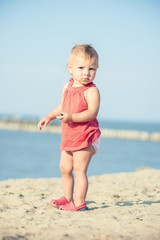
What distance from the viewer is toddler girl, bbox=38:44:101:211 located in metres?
3.40

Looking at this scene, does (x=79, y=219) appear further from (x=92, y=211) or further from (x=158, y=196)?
(x=158, y=196)

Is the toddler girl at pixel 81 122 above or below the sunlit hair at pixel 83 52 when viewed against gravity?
below

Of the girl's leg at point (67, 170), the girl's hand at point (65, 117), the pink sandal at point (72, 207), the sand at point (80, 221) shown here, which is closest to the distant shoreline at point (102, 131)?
the sand at point (80, 221)

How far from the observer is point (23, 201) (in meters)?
3.98

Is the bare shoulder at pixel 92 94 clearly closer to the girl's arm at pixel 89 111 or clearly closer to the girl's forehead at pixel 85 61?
the girl's arm at pixel 89 111

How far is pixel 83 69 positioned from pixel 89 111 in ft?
1.44

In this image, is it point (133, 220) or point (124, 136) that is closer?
point (133, 220)

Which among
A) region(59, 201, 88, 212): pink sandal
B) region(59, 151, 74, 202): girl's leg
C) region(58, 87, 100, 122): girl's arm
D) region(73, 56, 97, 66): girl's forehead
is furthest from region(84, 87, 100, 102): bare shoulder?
region(59, 201, 88, 212): pink sandal

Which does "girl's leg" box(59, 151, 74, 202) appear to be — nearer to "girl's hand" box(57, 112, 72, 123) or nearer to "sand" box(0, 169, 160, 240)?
"sand" box(0, 169, 160, 240)

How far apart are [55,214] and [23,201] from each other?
894mm

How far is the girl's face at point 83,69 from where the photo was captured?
3.43 meters

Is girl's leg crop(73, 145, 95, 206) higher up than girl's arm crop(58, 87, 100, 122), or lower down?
lower down

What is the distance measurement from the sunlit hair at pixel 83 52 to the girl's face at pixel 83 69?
31mm

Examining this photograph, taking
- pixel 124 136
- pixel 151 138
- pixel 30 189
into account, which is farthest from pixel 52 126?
pixel 30 189
